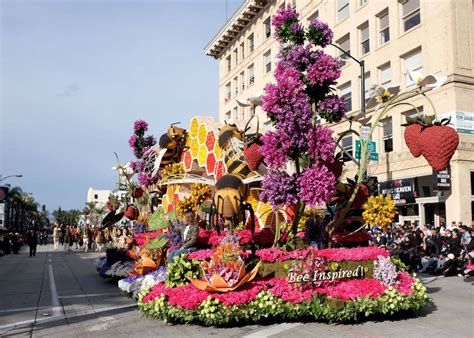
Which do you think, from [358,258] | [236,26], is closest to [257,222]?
[358,258]

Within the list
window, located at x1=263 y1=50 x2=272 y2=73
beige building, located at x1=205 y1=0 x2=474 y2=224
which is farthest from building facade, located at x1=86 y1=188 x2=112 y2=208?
beige building, located at x1=205 y1=0 x2=474 y2=224

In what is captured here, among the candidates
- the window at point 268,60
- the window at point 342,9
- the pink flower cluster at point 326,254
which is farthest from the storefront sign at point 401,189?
the window at point 268,60

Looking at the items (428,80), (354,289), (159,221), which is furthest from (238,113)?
(354,289)

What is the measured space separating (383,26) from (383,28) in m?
0.17

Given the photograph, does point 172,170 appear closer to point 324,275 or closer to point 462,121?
point 324,275

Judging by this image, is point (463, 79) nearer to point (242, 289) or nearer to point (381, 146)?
point (381, 146)

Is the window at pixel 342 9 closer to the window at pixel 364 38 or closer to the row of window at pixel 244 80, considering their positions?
the window at pixel 364 38

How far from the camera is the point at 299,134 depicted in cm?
886

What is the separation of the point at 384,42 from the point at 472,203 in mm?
10077

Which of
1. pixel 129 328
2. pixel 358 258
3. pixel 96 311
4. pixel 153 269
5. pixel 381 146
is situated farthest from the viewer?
pixel 381 146

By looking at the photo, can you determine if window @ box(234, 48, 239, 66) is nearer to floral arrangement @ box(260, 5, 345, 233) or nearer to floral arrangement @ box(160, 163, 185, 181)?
floral arrangement @ box(160, 163, 185, 181)

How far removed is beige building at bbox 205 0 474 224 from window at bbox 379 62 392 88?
0.18 ft

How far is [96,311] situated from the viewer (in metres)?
9.92

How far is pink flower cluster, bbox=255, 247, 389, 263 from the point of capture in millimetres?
8812
